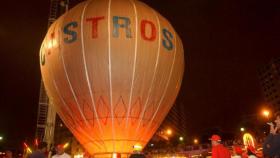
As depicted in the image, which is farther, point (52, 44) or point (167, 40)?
point (167, 40)

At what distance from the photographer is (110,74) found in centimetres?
1730

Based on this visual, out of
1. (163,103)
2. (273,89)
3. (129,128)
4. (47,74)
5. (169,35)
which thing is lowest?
(129,128)

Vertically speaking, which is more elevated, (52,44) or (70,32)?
(70,32)

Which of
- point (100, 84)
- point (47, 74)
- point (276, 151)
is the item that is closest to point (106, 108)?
point (100, 84)

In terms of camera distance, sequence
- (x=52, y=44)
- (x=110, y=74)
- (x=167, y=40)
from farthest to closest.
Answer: (x=167, y=40) → (x=52, y=44) → (x=110, y=74)

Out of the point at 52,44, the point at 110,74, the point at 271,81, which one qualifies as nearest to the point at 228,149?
the point at 110,74

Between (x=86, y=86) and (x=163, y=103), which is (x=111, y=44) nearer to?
(x=86, y=86)

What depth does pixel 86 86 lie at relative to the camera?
17.5m

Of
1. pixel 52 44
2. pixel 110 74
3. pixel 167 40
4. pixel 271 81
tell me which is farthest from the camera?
pixel 271 81

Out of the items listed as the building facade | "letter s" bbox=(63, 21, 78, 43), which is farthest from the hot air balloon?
the building facade

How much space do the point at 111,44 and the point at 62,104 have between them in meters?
4.35

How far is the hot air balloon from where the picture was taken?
1734cm

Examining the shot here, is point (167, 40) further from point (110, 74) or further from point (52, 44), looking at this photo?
point (52, 44)

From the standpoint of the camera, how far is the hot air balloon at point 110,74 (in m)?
17.3
